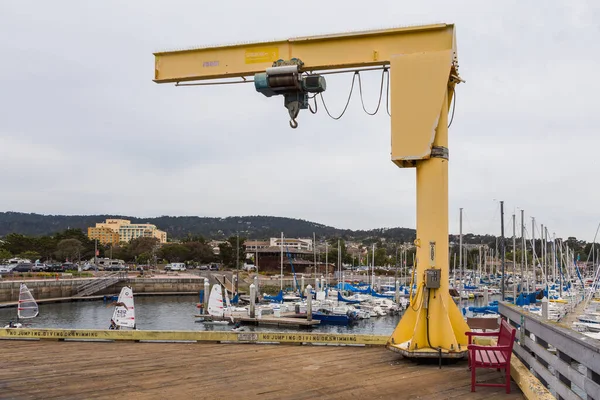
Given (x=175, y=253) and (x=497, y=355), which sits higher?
(x=497, y=355)

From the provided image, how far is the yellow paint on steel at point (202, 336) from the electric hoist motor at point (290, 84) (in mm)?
3863

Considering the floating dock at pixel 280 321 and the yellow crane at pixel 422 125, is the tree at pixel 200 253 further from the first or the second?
the yellow crane at pixel 422 125

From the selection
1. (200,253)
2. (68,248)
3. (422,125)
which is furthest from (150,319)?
(200,253)

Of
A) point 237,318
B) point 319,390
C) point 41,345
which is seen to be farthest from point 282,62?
point 237,318

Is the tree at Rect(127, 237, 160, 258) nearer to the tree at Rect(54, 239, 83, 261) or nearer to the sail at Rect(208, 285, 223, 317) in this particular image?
the tree at Rect(54, 239, 83, 261)

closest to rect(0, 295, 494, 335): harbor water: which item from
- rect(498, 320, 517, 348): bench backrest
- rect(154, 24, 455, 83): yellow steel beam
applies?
rect(154, 24, 455, 83): yellow steel beam

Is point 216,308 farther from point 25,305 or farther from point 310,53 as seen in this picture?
point 310,53

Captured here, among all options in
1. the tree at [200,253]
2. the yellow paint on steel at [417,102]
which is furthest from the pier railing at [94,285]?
the yellow paint on steel at [417,102]

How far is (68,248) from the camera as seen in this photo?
341 feet

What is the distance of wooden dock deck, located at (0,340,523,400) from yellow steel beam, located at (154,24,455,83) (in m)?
4.83

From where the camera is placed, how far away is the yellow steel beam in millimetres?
8188

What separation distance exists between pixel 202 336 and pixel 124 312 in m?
17.8

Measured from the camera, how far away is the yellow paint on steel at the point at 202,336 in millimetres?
9109

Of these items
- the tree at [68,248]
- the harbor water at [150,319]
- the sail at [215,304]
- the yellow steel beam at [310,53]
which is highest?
the yellow steel beam at [310,53]
